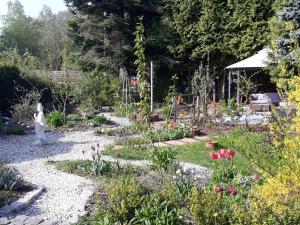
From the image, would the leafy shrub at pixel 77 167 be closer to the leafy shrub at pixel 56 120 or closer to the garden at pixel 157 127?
the garden at pixel 157 127

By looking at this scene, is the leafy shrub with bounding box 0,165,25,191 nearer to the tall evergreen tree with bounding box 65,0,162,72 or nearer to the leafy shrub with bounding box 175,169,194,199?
the leafy shrub with bounding box 175,169,194,199

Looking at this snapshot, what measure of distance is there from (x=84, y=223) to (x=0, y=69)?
12453 mm

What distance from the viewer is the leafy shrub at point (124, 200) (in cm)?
416

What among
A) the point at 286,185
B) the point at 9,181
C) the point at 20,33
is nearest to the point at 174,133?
the point at 9,181

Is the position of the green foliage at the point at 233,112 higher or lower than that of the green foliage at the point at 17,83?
lower

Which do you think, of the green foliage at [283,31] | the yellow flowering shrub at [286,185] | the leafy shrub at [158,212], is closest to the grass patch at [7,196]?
the leafy shrub at [158,212]

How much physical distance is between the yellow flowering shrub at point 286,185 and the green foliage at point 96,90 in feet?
39.9

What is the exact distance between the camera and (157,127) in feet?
36.5

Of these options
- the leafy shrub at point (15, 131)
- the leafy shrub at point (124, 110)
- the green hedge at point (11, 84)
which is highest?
the green hedge at point (11, 84)

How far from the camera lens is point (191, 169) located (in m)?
6.44

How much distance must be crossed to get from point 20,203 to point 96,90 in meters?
10.9

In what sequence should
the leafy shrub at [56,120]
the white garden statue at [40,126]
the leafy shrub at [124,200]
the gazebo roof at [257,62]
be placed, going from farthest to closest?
the gazebo roof at [257,62] → the leafy shrub at [56,120] → the white garden statue at [40,126] → the leafy shrub at [124,200]

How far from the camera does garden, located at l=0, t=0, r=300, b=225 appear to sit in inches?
147

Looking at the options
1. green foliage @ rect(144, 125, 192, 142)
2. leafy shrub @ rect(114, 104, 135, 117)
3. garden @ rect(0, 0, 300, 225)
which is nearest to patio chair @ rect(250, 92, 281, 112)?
garden @ rect(0, 0, 300, 225)
